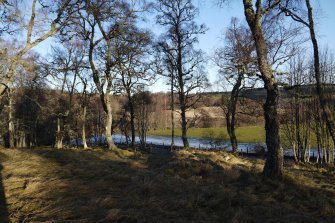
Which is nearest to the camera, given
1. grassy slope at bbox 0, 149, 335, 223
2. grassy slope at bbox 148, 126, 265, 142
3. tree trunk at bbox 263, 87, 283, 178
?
grassy slope at bbox 0, 149, 335, 223

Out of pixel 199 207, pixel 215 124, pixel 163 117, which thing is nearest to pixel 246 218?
pixel 199 207

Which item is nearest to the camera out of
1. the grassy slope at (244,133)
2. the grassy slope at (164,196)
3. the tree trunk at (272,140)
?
the grassy slope at (164,196)

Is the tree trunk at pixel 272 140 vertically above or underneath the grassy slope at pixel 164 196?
above

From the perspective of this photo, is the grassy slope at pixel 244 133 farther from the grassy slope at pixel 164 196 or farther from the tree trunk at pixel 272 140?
the grassy slope at pixel 164 196

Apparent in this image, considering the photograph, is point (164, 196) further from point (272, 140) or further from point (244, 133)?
point (244, 133)

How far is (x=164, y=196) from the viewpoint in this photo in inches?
246

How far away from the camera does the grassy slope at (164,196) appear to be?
5.20 meters

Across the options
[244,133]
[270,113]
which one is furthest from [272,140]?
[244,133]

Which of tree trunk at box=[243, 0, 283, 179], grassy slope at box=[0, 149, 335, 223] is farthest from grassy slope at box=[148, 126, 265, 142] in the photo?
grassy slope at box=[0, 149, 335, 223]

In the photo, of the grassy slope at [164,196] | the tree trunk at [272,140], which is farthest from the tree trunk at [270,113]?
the grassy slope at [164,196]

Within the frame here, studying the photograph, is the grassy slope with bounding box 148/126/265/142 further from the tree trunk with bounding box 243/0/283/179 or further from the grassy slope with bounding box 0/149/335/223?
the grassy slope with bounding box 0/149/335/223

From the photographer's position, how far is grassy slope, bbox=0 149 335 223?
17.0 feet

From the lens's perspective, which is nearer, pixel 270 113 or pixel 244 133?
pixel 270 113

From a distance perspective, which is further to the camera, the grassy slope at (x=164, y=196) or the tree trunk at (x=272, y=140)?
the tree trunk at (x=272, y=140)
